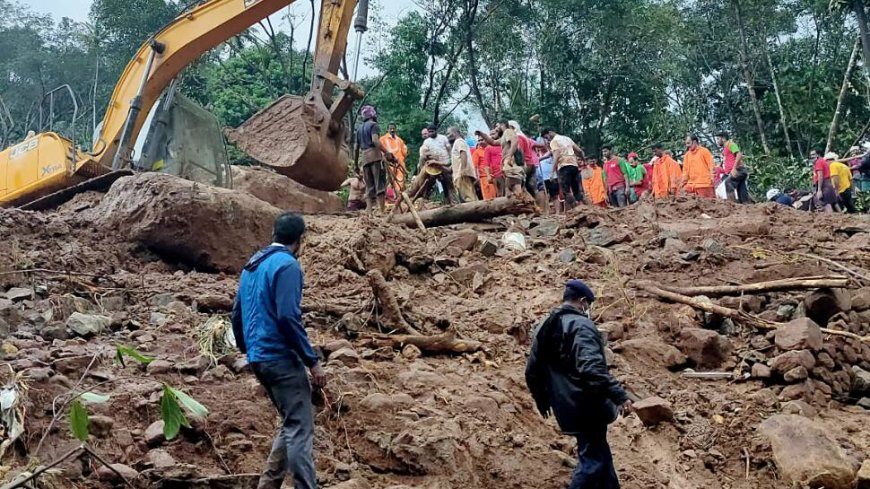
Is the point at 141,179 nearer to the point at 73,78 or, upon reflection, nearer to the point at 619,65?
the point at 619,65

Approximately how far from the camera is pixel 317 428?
18.1ft

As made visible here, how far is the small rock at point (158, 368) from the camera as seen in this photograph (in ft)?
18.6

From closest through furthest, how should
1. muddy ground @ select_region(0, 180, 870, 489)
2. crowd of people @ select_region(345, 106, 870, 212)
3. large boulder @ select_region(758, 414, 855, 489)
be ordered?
muddy ground @ select_region(0, 180, 870, 489) < large boulder @ select_region(758, 414, 855, 489) < crowd of people @ select_region(345, 106, 870, 212)

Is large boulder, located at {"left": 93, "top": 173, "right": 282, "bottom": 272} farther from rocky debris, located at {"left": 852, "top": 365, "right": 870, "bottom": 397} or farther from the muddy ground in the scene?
rocky debris, located at {"left": 852, "top": 365, "right": 870, "bottom": 397}

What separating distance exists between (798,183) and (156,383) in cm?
1588

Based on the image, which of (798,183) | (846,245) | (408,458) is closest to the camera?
(408,458)

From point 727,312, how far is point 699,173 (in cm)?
615

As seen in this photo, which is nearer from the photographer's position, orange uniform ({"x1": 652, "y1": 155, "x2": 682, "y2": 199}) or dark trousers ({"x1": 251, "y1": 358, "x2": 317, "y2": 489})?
dark trousers ({"x1": 251, "y1": 358, "x2": 317, "y2": 489})

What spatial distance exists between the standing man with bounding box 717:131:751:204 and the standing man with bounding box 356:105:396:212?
5330 millimetres

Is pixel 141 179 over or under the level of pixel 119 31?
under

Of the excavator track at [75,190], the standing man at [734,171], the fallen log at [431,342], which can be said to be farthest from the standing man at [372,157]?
the standing man at [734,171]

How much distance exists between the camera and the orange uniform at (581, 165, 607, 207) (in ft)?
50.5

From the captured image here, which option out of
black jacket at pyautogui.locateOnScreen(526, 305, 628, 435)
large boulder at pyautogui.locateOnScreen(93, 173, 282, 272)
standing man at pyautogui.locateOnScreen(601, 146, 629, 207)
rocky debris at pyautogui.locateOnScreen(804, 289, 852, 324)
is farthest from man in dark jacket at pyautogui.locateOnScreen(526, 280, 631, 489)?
standing man at pyautogui.locateOnScreen(601, 146, 629, 207)

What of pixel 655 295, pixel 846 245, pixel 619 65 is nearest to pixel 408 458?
pixel 655 295
